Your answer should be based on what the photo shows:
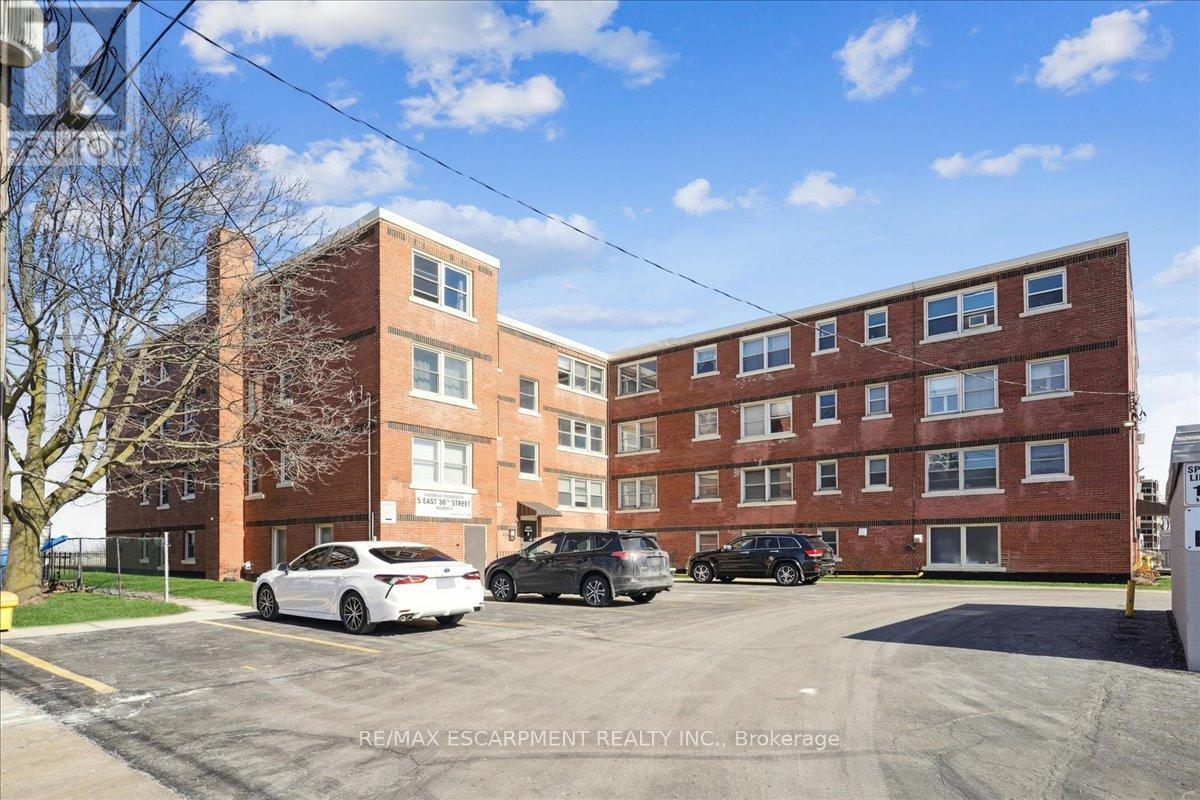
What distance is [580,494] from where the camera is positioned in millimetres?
40688

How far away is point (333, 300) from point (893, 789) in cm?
2435

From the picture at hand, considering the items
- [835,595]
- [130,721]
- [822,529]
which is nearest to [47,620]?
[130,721]

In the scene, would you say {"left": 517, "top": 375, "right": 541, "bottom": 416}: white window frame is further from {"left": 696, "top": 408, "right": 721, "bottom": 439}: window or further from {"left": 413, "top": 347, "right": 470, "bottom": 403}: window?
{"left": 413, "top": 347, "right": 470, "bottom": 403}: window

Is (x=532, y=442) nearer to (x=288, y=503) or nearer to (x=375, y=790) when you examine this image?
(x=288, y=503)

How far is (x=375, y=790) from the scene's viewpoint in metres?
6.11

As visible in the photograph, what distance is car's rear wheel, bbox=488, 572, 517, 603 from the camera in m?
20.2

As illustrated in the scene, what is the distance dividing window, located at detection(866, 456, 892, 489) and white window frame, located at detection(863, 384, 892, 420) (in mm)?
1620

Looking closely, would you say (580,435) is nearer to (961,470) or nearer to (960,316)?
(961,470)

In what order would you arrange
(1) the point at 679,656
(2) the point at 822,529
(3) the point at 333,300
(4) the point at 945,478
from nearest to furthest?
(1) the point at 679,656
(3) the point at 333,300
(4) the point at 945,478
(2) the point at 822,529

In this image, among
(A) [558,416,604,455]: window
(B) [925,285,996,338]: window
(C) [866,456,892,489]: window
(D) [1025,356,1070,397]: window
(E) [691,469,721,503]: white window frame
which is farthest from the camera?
(A) [558,416,604,455]: window

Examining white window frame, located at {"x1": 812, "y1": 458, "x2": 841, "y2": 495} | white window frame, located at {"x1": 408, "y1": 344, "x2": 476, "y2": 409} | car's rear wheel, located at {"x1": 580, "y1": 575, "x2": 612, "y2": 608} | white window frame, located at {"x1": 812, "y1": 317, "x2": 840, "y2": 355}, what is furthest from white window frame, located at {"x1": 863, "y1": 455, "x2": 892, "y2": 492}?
car's rear wheel, located at {"x1": 580, "y1": 575, "x2": 612, "y2": 608}

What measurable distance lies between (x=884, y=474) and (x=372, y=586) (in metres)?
25.4

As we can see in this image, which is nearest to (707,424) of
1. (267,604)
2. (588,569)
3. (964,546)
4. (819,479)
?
(819,479)

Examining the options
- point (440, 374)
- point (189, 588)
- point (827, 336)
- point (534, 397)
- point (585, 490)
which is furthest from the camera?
point (585, 490)
